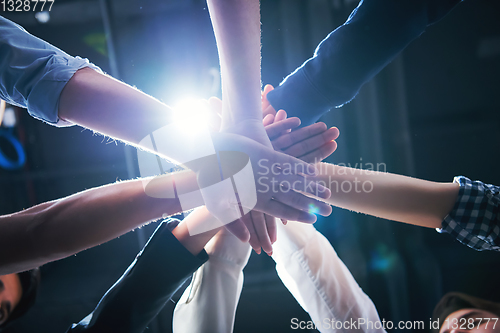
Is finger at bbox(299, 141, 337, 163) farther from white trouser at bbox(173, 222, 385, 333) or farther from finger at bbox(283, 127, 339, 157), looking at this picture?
white trouser at bbox(173, 222, 385, 333)

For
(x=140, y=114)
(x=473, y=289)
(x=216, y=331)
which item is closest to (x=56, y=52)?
(x=140, y=114)

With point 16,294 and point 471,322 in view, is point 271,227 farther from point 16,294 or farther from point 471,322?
point 16,294

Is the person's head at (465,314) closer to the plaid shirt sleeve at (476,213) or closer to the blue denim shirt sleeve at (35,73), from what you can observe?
the plaid shirt sleeve at (476,213)

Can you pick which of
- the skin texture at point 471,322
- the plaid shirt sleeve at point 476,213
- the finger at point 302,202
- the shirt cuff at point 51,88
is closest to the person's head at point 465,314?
the skin texture at point 471,322

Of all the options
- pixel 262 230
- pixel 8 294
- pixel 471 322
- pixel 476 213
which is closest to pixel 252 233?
pixel 262 230

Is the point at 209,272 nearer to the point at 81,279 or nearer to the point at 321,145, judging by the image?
the point at 321,145

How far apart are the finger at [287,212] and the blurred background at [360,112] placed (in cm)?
48

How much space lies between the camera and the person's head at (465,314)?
1.53 ft

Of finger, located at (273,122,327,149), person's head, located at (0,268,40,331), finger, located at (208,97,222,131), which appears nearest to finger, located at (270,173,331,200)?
finger, located at (273,122,327,149)

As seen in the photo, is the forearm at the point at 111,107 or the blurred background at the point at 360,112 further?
the blurred background at the point at 360,112

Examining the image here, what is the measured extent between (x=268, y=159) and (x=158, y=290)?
0.89 feet

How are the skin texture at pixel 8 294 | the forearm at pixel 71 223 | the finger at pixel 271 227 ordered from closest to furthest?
the forearm at pixel 71 223 → the finger at pixel 271 227 → the skin texture at pixel 8 294

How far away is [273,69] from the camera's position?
80 centimetres

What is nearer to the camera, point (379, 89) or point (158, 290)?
point (158, 290)
